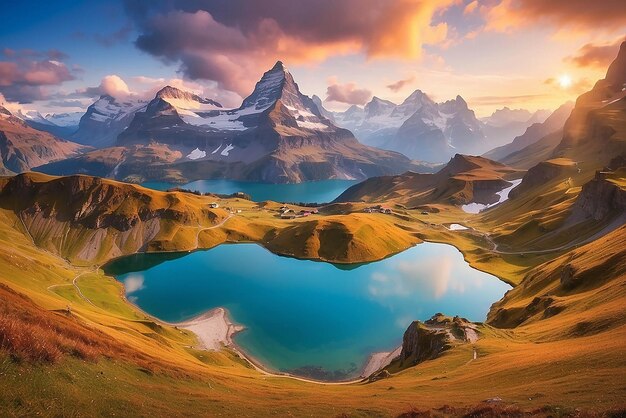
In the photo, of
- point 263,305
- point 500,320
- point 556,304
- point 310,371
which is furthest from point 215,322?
point 556,304

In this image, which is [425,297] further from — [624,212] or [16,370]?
[16,370]

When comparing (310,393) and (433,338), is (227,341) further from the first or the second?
(310,393)

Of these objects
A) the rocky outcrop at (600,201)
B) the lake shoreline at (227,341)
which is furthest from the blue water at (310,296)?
the rocky outcrop at (600,201)

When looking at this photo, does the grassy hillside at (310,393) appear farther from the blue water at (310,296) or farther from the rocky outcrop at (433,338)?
the blue water at (310,296)

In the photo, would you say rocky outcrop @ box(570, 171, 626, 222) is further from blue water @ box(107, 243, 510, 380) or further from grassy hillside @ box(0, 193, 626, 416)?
grassy hillside @ box(0, 193, 626, 416)

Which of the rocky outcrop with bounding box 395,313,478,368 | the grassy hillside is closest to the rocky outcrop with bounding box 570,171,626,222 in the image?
the grassy hillside

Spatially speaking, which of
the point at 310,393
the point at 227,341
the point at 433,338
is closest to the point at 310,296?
the point at 227,341
